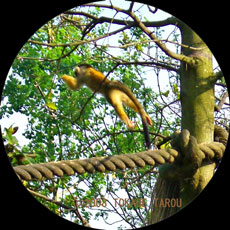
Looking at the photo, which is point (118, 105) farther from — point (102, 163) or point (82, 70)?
point (102, 163)

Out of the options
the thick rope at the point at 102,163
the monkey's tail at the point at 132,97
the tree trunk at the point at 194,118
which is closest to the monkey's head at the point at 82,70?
the monkey's tail at the point at 132,97

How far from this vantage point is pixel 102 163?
1.48m

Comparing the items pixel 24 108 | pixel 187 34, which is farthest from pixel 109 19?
pixel 24 108

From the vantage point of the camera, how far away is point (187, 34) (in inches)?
76.4

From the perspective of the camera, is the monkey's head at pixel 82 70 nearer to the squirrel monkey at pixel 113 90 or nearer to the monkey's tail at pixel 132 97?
the squirrel monkey at pixel 113 90

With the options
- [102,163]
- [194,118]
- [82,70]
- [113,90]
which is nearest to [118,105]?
[113,90]

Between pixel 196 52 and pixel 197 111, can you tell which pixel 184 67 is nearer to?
pixel 196 52

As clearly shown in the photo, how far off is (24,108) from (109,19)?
75.0 inches

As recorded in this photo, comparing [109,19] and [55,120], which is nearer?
[109,19]

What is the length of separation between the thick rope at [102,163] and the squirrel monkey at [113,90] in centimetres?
51

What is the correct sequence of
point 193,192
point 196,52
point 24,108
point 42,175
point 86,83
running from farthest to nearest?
point 24,108
point 86,83
point 196,52
point 193,192
point 42,175

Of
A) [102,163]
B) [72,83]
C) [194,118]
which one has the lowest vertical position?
[102,163]

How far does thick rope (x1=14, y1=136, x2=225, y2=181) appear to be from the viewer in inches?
52.6

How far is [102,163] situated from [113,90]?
124 cm
